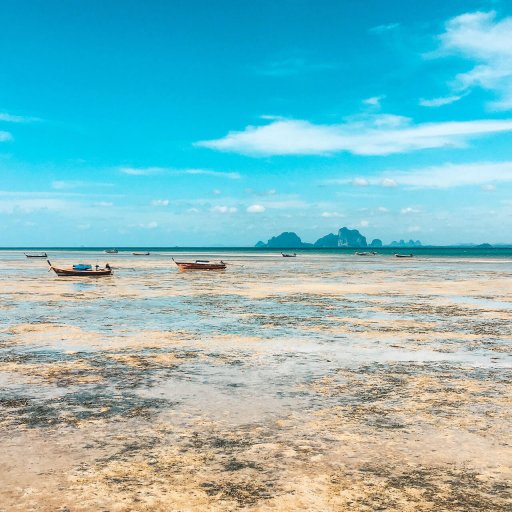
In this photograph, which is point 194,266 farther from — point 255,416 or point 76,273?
point 255,416

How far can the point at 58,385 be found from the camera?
37.9 ft

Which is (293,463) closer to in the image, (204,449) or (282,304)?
(204,449)

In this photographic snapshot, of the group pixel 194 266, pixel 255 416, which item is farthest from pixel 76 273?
pixel 255 416

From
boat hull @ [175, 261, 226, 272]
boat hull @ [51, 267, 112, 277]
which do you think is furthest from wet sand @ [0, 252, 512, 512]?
boat hull @ [175, 261, 226, 272]

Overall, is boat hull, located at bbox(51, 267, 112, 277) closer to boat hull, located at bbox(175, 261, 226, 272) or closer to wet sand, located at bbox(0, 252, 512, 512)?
boat hull, located at bbox(175, 261, 226, 272)

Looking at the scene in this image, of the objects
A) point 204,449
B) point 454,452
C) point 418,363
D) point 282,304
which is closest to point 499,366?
point 418,363

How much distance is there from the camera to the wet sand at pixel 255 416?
6.55 meters

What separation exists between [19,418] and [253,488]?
4.80 metres

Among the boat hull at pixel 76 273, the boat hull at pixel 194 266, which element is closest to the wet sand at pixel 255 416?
the boat hull at pixel 76 273

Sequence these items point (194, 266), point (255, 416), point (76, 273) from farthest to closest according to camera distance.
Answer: point (194, 266) → point (76, 273) → point (255, 416)

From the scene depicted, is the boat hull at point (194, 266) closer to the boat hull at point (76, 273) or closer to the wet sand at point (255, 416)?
the boat hull at point (76, 273)

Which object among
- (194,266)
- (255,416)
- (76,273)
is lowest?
(255,416)

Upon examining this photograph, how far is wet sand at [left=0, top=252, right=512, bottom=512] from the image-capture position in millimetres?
6547

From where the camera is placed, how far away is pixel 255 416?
9.48 metres
